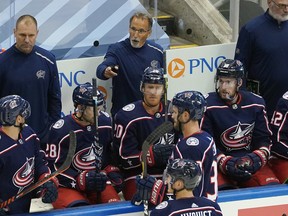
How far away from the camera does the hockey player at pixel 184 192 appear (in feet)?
15.6

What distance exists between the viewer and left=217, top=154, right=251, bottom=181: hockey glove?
19.6 feet

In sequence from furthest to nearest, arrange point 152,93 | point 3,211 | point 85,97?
point 152,93 → point 85,97 → point 3,211

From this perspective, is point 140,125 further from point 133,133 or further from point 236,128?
point 236,128

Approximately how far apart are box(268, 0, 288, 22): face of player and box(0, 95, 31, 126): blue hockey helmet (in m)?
2.32

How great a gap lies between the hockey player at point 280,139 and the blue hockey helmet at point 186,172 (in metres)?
1.47

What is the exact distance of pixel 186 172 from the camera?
15.6 ft

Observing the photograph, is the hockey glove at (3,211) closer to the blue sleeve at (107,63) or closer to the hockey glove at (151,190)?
the hockey glove at (151,190)

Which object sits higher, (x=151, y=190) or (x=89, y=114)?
(x=89, y=114)

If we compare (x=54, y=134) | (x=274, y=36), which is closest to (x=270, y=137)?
(x=274, y=36)

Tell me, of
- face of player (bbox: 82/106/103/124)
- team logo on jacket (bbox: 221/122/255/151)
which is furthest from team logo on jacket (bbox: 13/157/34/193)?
team logo on jacket (bbox: 221/122/255/151)

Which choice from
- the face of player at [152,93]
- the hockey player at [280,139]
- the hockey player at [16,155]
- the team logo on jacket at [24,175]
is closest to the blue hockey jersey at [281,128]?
the hockey player at [280,139]

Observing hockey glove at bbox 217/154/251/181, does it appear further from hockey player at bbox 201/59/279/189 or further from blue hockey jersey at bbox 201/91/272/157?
blue hockey jersey at bbox 201/91/272/157

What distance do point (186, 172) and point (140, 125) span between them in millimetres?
1273

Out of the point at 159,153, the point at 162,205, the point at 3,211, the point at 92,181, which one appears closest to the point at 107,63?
the point at 159,153
